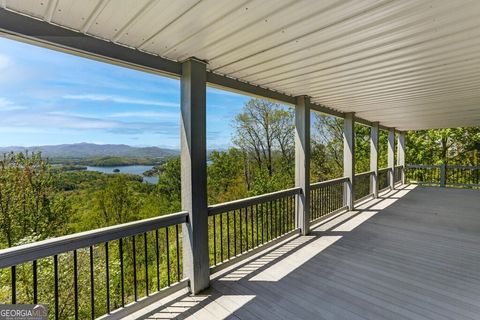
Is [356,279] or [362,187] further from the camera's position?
[362,187]

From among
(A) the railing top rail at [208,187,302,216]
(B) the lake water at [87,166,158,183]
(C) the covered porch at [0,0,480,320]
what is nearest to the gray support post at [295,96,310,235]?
(C) the covered porch at [0,0,480,320]

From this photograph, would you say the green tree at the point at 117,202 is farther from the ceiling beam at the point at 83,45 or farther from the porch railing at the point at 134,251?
the ceiling beam at the point at 83,45

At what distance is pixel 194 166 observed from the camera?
2543mm

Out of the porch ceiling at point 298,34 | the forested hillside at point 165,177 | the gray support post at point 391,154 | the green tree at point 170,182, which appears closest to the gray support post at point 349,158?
the porch ceiling at point 298,34

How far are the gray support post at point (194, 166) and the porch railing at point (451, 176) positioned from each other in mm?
10785

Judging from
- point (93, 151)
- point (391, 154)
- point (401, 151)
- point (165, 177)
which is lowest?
point (165, 177)

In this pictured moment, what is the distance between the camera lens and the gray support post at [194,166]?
2520mm

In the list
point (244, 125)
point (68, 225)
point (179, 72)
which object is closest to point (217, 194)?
point (244, 125)

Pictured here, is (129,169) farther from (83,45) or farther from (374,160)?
(83,45)

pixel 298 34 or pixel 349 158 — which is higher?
pixel 298 34

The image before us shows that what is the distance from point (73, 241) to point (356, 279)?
2.89m

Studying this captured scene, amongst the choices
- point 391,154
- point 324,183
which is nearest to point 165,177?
point 391,154

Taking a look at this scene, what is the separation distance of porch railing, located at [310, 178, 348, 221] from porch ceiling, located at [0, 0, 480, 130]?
2470 mm

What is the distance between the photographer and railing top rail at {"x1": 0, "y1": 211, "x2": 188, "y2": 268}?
1596 millimetres
